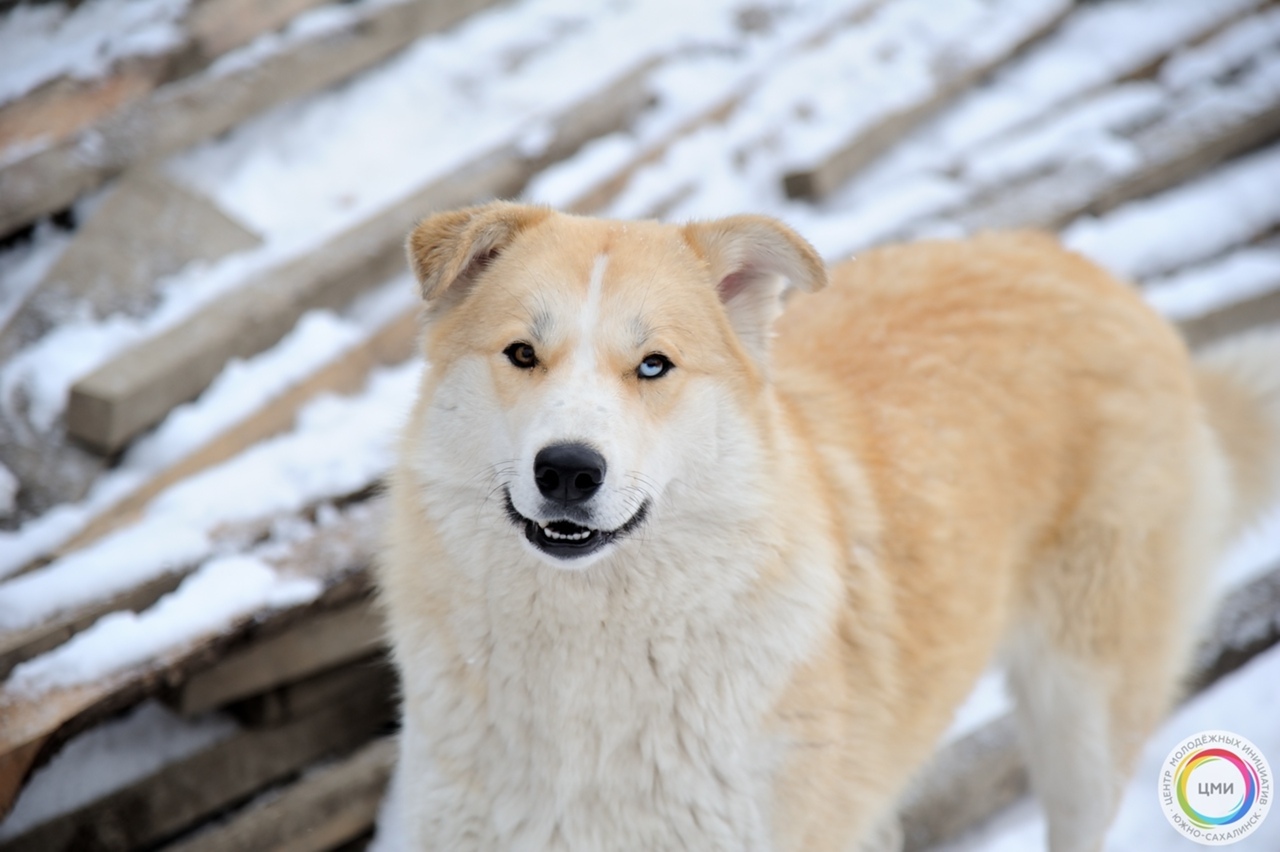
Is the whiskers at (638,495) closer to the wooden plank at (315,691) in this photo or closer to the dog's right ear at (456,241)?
the dog's right ear at (456,241)

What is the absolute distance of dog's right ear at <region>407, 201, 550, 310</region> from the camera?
241 cm

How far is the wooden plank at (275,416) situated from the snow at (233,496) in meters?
0.04

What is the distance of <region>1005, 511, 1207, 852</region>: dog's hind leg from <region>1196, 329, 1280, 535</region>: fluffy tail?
18.9 inches

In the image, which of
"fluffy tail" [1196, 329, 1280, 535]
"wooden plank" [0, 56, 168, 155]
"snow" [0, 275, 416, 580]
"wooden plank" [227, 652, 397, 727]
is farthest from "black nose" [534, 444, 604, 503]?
"wooden plank" [0, 56, 168, 155]

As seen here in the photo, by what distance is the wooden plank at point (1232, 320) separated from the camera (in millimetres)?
4898

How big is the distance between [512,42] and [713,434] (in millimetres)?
3581

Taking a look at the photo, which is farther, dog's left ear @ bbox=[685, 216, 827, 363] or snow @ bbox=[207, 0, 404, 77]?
snow @ bbox=[207, 0, 404, 77]

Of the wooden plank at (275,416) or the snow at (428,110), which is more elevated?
the snow at (428,110)

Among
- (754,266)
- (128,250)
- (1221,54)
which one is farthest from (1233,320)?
(128,250)

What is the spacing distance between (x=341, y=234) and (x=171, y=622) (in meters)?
1.85

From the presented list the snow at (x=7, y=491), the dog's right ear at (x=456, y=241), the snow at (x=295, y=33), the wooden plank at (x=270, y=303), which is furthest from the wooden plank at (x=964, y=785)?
the snow at (x=295, y=33)

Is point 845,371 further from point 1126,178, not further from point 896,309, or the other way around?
point 1126,178

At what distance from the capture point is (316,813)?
335cm

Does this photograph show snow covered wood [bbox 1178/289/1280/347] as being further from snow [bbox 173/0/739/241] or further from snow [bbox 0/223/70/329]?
snow [bbox 0/223/70/329]
